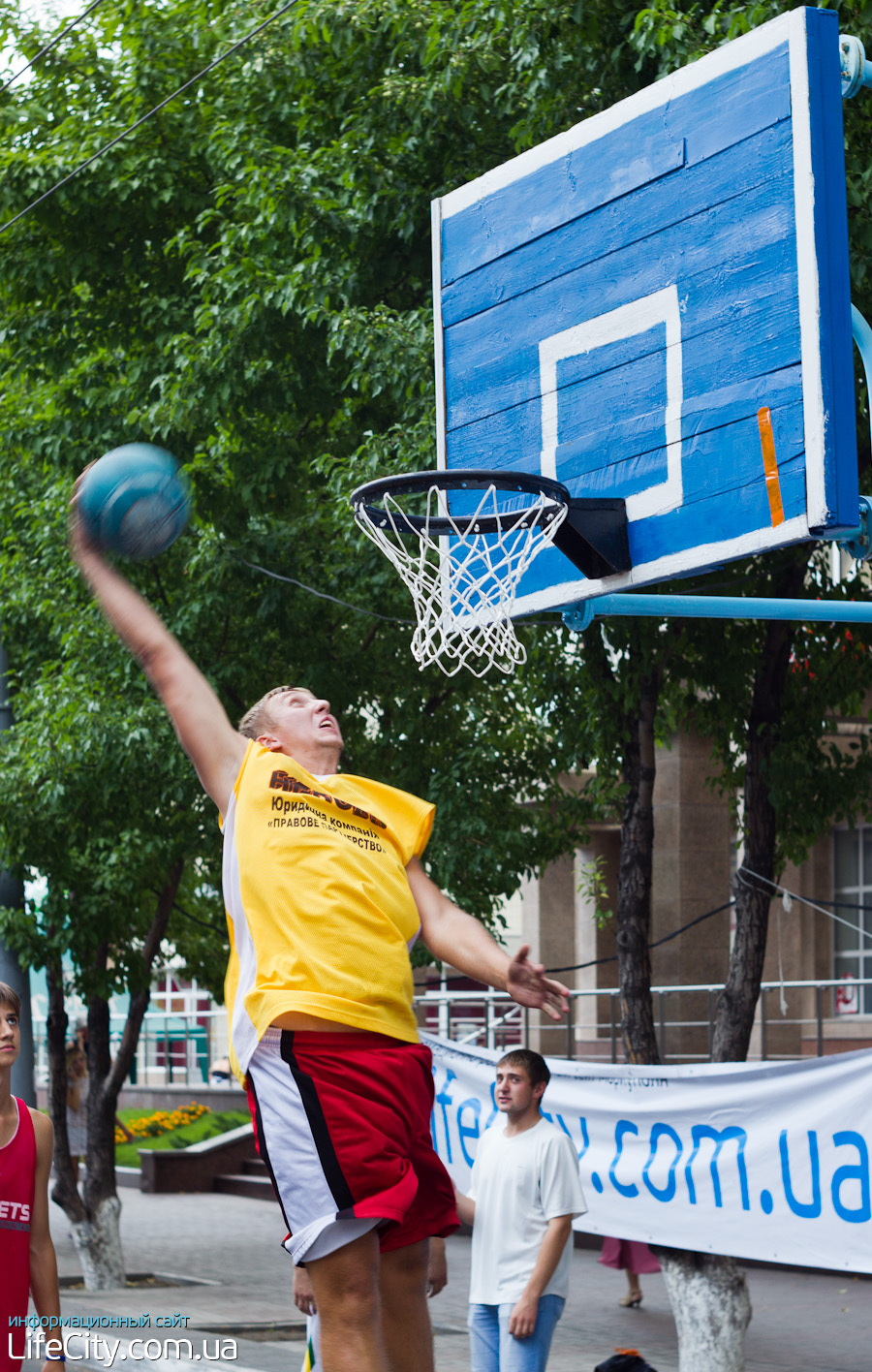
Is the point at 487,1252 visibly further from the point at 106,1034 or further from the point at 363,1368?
the point at 106,1034

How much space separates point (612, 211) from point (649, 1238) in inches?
242

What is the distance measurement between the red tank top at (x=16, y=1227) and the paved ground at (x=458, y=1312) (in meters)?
4.58

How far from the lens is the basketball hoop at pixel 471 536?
5.78 m

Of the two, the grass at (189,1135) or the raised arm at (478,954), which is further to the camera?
the grass at (189,1135)

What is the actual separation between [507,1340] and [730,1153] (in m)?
2.74

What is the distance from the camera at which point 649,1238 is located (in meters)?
9.58

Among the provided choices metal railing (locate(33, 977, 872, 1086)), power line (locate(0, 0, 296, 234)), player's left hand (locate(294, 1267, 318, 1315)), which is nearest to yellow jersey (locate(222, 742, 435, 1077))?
player's left hand (locate(294, 1267, 318, 1315))

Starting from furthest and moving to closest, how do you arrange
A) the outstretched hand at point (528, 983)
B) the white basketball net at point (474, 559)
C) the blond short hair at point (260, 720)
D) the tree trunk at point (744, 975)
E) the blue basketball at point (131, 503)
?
1. the tree trunk at point (744, 975)
2. the white basketball net at point (474, 559)
3. the blue basketball at point (131, 503)
4. the blond short hair at point (260, 720)
5. the outstretched hand at point (528, 983)

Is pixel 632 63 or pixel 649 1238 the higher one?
pixel 632 63

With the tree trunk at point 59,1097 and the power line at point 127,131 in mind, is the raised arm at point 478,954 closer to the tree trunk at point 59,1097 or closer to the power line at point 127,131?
the power line at point 127,131

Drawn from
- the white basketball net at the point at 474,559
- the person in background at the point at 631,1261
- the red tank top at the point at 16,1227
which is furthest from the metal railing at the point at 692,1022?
the red tank top at the point at 16,1227

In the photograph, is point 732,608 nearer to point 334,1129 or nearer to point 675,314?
point 675,314

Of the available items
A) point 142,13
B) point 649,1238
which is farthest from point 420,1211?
point 142,13

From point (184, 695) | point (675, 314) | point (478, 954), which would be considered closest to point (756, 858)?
point (675, 314)
